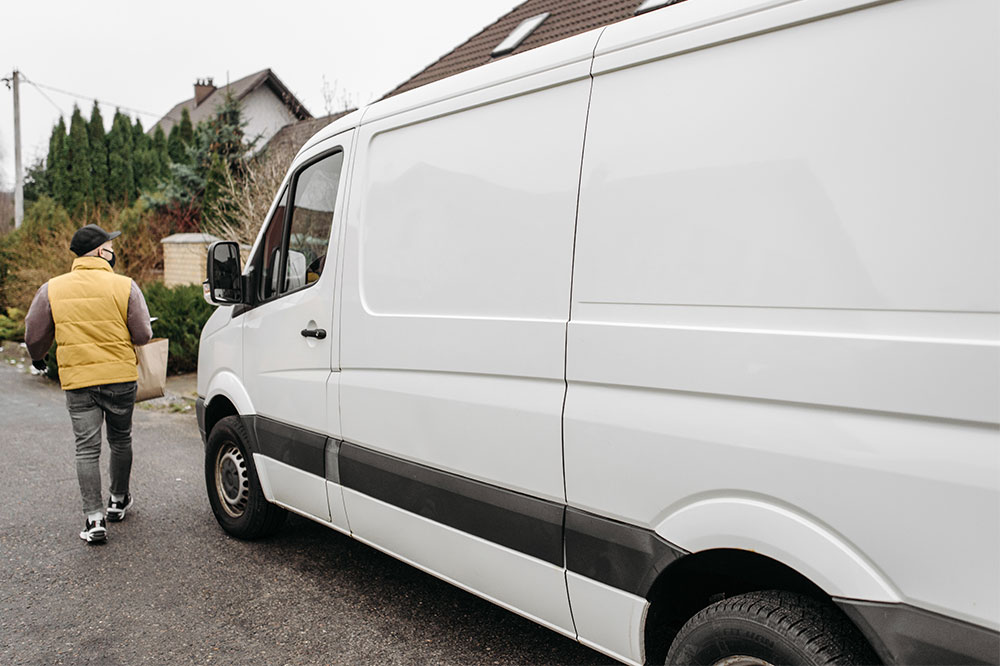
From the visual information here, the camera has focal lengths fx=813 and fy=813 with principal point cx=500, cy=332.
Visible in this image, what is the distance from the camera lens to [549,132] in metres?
2.66

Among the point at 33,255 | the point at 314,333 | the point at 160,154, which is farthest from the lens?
the point at 160,154

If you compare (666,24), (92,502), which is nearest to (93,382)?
(92,502)

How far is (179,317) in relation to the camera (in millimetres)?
11258

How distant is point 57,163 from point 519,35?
27015mm

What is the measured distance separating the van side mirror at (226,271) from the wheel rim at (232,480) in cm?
89

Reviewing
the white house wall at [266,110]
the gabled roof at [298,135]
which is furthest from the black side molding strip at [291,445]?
the white house wall at [266,110]

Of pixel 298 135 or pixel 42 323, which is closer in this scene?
pixel 42 323

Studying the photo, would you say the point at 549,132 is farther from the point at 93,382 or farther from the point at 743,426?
the point at 93,382

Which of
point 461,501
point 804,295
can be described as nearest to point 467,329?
point 461,501

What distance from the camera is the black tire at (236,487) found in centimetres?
445

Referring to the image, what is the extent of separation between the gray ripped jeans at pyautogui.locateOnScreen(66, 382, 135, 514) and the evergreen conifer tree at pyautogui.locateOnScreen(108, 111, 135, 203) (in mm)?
30832

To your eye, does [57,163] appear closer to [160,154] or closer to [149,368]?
[160,154]

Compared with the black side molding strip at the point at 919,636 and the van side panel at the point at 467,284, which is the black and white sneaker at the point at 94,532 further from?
the black side molding strip at the point at 919,636

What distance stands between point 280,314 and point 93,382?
4.77ft
